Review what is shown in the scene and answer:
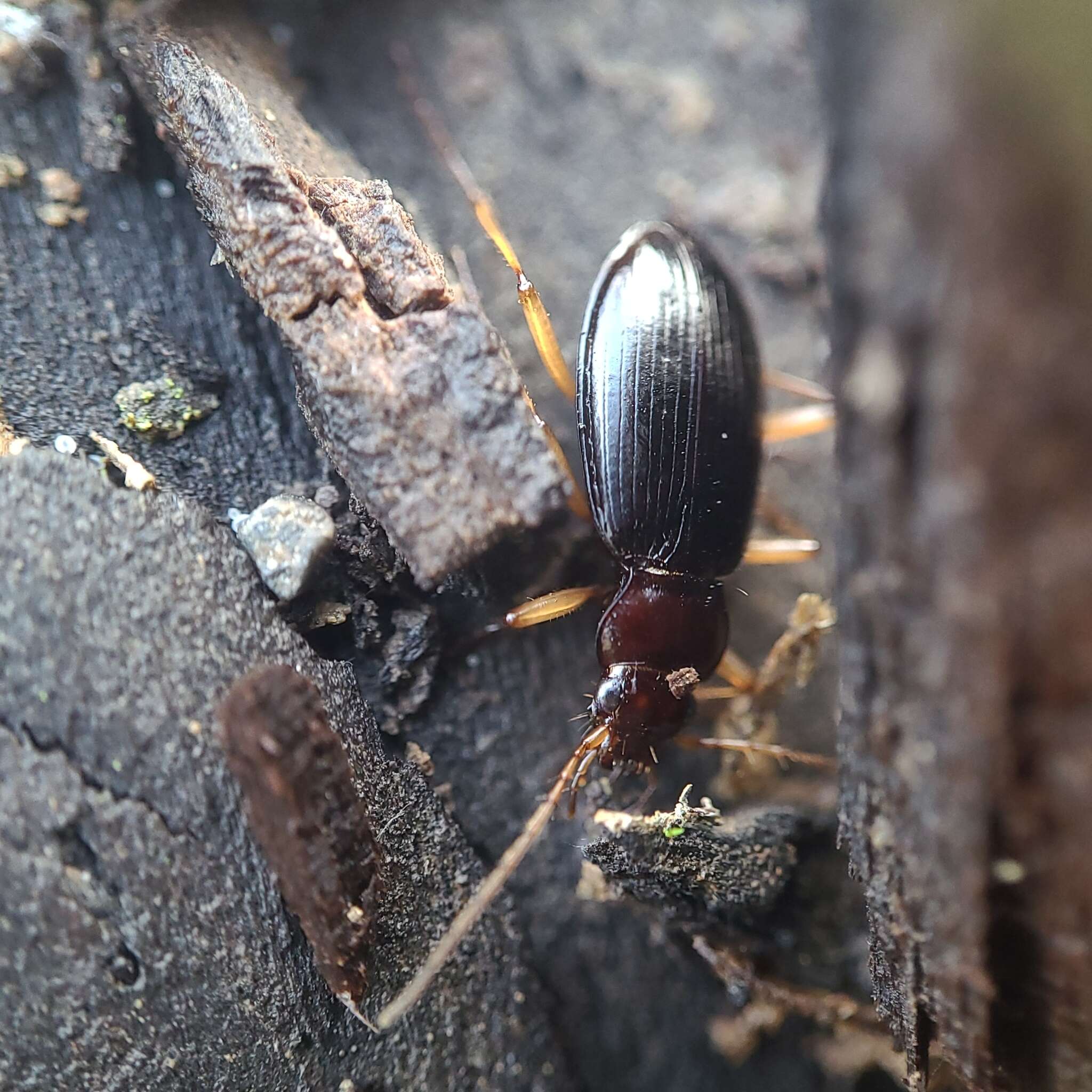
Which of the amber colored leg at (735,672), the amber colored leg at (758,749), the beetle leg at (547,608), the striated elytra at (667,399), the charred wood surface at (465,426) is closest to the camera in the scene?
the charred wood surface at (465,426)

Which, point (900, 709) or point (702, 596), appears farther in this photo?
point (702, 596)

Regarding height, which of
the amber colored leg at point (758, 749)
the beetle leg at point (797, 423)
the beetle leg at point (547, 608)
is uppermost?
the beetle leg at point (797, 423)

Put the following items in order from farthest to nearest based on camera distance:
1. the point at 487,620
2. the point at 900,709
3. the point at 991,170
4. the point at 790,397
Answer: the point at 790,397 → the point at 487,620 → the point at 900,709 → the point at 991,170

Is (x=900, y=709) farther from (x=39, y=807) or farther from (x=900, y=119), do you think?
(x=39, y=807)

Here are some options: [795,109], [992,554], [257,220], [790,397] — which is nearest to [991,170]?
[992,554]

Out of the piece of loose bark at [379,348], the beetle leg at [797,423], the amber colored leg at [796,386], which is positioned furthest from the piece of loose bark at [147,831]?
the amber colored leg at [796,386]

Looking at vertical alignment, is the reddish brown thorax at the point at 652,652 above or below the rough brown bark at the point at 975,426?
below

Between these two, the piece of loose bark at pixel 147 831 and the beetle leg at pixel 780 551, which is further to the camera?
the beetle leg at pixel 780 551

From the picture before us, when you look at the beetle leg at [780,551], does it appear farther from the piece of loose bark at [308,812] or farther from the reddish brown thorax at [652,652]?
the piece of loose bark at [308,812]
